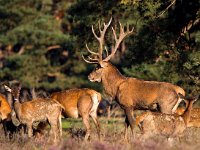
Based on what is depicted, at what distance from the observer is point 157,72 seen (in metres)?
30.5

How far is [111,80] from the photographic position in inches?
624

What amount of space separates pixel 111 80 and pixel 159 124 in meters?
3.37

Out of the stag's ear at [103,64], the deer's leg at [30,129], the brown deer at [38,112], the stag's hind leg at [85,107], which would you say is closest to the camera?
the deer's leg at [30,129]

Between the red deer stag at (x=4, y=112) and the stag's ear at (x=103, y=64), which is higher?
the stag's ear at (x=103, y=64)

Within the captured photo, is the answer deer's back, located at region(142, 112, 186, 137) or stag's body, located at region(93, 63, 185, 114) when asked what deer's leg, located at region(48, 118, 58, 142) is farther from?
deer's back, located at region(142, 112, 186, 137)

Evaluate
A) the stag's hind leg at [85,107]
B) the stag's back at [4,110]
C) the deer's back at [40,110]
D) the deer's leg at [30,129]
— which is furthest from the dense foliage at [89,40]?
the deer's leg at [30,129]

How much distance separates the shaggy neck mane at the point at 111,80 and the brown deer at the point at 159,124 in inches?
108

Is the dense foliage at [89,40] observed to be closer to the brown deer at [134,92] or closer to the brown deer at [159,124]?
the brown deer at [134,92]

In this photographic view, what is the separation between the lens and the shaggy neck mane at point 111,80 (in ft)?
51.5

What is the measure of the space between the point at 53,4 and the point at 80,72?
5829mm

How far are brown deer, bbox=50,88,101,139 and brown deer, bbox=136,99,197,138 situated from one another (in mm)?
2622

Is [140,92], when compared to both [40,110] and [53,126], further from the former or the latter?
[40,110]

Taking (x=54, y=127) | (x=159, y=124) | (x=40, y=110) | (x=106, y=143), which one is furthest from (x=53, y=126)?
(x=106, y=143)

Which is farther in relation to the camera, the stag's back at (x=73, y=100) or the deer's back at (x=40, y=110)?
the stag's back at (x=73, y=100)
